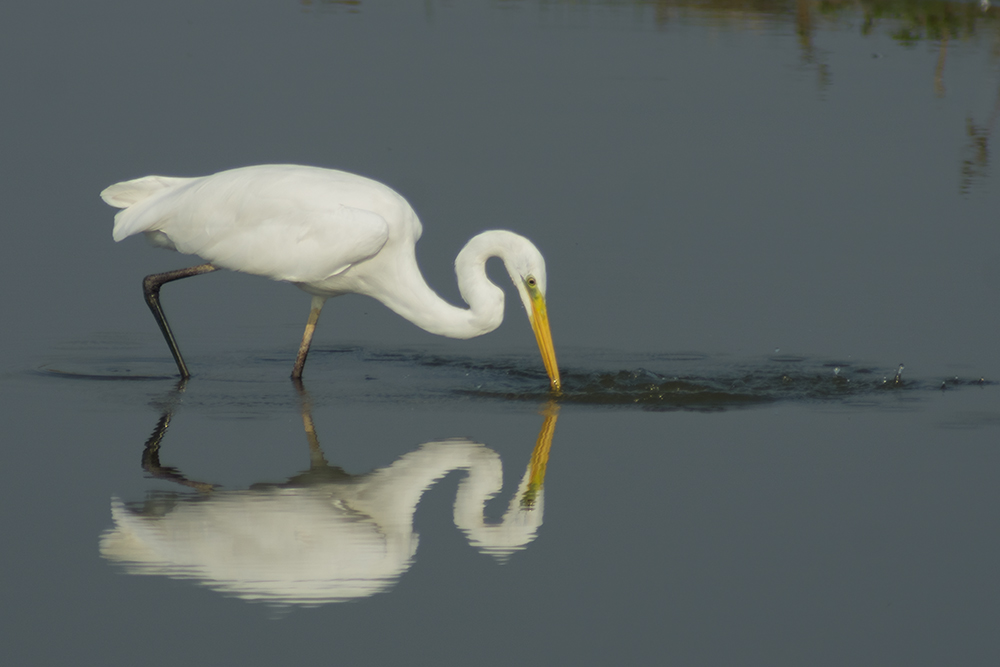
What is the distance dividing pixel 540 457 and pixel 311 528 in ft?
4.55

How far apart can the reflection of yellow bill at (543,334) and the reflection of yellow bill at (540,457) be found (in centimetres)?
29

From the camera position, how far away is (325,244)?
7.32 metres

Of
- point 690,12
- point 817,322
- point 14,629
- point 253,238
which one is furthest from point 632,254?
point 690,12

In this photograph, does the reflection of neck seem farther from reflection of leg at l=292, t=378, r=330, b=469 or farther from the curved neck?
the curved neck

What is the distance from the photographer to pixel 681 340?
27.3 feet

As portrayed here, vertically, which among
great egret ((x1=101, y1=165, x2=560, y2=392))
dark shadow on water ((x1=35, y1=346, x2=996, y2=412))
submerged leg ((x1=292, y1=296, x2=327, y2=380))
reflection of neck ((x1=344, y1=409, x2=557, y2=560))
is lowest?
dark shadow on water ((x1=35, y1=346, x2=996, y2=412))

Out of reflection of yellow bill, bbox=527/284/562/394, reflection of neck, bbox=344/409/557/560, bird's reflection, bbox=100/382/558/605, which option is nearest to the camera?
bird's reflection, bbox=100/382/558/605

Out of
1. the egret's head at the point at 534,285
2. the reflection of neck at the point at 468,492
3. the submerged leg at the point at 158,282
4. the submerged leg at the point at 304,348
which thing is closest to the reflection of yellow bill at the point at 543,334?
the egret's head at the point at 534,285

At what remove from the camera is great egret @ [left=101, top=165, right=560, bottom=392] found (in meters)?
7.30

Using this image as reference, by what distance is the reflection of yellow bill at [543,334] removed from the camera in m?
7.26

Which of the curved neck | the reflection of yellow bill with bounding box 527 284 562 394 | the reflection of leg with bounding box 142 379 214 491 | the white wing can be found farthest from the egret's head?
the reflection of leg with bounding box 142 379 214 491

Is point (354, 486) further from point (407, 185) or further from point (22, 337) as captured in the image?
point (407, 185)

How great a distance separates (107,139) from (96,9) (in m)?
6.19

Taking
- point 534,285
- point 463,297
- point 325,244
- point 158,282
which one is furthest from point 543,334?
point 158,282
